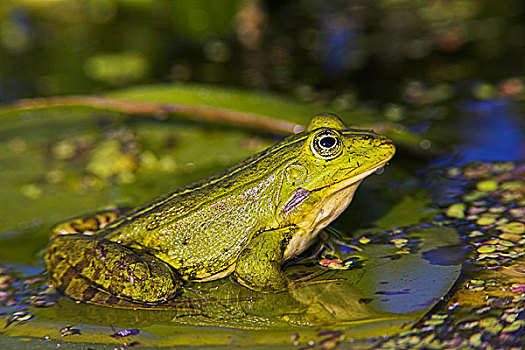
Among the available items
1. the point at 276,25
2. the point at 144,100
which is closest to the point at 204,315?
the point at 144,100

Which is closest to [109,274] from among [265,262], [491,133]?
[265,262]

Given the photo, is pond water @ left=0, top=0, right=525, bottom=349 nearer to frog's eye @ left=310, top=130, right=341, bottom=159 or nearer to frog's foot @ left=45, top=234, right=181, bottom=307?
frog's foot @ left=45, top=234, right=181, bottom=307

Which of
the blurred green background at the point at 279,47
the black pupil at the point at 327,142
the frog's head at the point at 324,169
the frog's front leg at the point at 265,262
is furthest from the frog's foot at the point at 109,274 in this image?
the blurred green background at the point at 279,47

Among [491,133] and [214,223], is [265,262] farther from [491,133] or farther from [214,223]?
[491,133]

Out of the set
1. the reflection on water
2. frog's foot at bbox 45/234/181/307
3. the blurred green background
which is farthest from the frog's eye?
the blurred green background

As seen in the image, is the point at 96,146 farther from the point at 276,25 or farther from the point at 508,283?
the point at 276,25
